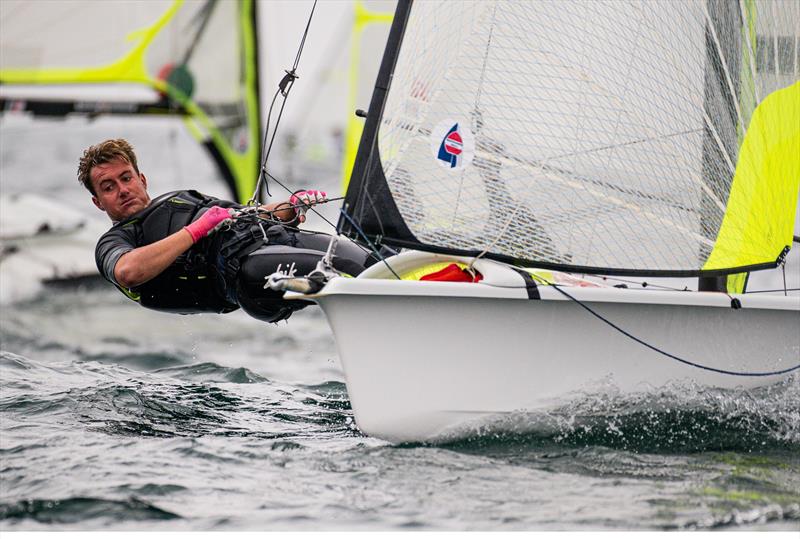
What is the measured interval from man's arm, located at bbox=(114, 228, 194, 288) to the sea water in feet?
1.71

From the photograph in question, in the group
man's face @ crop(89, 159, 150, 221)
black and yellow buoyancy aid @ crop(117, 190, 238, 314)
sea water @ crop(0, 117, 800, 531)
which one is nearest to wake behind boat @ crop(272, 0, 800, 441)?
sea water @ crop(0, 117, 800, 531)

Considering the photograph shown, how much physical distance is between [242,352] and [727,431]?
198 inches

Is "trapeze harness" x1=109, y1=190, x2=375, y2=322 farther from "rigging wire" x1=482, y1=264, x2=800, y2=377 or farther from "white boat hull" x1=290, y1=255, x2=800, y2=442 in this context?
"rigging wire" x1=482, y1=264, x2=800, y2=377

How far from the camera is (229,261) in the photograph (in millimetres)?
3562

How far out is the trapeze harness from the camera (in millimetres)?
3496

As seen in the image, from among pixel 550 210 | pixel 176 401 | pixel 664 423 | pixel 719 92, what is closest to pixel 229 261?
pixel 176 401

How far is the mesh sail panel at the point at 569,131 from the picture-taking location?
122 inches

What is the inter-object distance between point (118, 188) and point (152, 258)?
1.85ft

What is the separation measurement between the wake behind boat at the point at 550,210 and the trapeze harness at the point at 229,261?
0.45m

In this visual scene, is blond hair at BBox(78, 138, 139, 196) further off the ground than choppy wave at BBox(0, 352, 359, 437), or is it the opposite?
blond hair at BBox(78, 138, 139, 196)

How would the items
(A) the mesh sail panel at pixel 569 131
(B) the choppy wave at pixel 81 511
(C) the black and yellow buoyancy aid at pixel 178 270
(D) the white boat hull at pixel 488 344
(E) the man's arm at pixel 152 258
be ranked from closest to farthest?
(B) the choppy wave at pixel 81 511, (D) the white boat hull at pixel 488 344, (A) the mesh sail panel at pixel 569 131, (E) the man's arm at pixel 152 258, (C) the black and yellow buoyancy aid at pixel 178 270

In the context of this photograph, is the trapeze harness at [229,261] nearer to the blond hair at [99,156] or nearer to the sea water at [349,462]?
the blond hair at [99,156]

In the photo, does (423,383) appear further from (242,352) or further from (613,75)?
(242,352)

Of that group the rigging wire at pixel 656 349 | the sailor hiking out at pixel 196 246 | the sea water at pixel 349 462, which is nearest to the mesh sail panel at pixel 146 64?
the sea water at pixel 349 462
